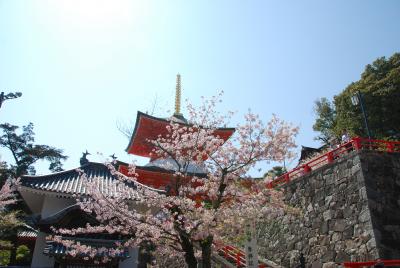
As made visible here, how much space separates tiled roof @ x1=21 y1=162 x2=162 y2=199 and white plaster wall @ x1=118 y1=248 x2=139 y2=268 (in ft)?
6.45

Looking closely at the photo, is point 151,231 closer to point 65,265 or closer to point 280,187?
point 65,265

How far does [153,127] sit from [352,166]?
14042 millimetres

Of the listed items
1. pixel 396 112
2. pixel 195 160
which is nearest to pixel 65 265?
pixel 195 160

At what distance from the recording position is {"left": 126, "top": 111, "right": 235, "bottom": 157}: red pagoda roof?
851 inches

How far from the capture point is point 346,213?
10352 millimetres

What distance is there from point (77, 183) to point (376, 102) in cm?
1867

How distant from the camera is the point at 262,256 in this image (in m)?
14.2

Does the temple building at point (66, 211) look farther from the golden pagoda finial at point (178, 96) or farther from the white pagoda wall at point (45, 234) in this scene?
the golden pagoda finial at point (178, 96)

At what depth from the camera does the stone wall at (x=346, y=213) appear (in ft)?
30.8

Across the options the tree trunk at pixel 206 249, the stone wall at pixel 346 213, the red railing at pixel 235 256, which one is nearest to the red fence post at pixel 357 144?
the stone wall at pixel 346 213

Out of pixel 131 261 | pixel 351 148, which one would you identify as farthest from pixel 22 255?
pixel 351 148

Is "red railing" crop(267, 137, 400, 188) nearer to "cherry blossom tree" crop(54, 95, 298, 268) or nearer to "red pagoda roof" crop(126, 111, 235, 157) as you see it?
"cherry blossom tree" crop(54, 95, 298, 268)

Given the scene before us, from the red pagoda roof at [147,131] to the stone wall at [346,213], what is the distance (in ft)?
29.8

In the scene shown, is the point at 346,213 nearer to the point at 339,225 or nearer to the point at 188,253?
the point at 339,225
